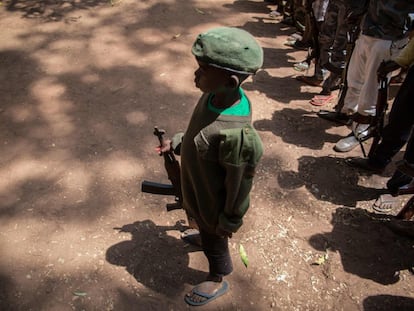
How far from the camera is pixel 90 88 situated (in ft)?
16.0

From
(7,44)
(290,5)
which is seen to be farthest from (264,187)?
(7,44)

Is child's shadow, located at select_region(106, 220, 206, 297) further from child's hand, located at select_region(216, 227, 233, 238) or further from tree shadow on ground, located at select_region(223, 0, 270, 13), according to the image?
tree shadow on ground, located at select_region(223, 0, 270, 13)

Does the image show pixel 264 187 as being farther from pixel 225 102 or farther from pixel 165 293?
pixel 225 102

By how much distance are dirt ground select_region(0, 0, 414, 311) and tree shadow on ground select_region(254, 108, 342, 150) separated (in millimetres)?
21

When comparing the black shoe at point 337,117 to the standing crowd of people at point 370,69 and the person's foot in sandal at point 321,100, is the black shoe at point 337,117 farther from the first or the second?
the person's foot in sandal at point 321,100

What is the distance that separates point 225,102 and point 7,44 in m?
5.44

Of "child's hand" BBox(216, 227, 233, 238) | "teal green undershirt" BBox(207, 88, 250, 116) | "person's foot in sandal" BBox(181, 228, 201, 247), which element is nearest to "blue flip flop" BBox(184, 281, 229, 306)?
"person's foot in sandal" BBox(181, 228, 201, 247)

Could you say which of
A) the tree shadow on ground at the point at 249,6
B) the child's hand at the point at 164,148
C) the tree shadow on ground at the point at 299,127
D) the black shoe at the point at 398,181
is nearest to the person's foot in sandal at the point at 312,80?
the tree shadow on ground at the point at 299,127

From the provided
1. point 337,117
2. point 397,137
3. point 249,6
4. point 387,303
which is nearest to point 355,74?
point 337,117

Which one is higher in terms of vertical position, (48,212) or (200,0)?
(200,0)

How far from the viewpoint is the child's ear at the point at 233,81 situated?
5.38 ft

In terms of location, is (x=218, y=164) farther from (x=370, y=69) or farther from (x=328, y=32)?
(x=328, y=32)

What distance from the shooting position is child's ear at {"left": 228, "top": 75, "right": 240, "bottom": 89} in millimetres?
1639

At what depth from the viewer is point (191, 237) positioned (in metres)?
2.98
